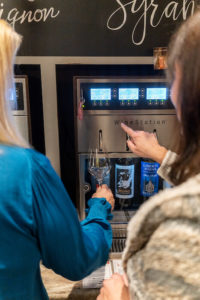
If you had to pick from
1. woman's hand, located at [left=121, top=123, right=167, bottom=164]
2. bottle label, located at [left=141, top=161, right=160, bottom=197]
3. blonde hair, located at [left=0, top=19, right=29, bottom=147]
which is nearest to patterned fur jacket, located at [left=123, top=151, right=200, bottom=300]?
blonde hair, located at [left=0, top=19, right=29, bottom=147]

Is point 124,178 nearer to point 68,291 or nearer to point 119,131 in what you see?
point 119,131

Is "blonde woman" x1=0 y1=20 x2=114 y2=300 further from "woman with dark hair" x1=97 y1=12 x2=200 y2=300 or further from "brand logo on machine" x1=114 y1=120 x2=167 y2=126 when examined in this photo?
"brand logo on machine" x1=114 y1=120 x2=167 y2=126

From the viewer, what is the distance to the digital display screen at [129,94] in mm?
1398

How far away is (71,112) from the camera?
1.48m

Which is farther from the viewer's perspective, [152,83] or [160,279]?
[152,83]

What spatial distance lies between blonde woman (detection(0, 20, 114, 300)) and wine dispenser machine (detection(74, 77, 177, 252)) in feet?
2.27

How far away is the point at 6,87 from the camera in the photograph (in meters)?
0.72

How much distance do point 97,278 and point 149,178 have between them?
0.59 m

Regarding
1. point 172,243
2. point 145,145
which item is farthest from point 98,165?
point 172,243

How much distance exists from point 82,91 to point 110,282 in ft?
3.05

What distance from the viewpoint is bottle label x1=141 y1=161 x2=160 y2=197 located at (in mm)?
1502

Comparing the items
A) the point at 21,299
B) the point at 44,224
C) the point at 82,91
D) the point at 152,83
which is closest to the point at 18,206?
the point at 44,224

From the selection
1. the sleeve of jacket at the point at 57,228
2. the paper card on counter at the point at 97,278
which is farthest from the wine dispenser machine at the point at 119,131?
the sleeve of jacket at the point at 57,228

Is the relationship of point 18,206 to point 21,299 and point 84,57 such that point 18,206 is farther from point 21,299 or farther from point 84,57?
point 84,57
